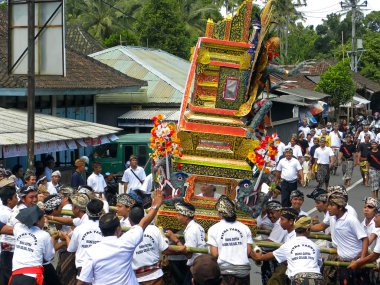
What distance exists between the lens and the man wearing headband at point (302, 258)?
929 centimetres

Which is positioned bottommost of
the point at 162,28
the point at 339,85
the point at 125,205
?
the point at 339,85

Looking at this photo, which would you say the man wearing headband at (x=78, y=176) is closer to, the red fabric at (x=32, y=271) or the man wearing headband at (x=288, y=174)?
the man wearing headband at (x=288, y=174)

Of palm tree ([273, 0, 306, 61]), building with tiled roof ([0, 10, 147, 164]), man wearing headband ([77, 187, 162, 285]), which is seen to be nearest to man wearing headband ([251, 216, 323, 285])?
man wearing headband ([77, 187, 162, 285])

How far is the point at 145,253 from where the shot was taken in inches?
385

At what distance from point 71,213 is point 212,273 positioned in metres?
5.33

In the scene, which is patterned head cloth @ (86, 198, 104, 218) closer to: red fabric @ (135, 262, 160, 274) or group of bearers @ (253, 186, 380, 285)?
red fabric @ (135, 262, 160, 274)

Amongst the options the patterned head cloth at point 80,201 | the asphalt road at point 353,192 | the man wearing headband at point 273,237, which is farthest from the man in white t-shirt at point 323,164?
the patterned head cloth at point 80,201

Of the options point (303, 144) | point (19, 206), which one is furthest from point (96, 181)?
point (303, 144)

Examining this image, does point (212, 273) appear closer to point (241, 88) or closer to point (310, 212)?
point (241, 88)

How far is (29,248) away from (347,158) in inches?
804

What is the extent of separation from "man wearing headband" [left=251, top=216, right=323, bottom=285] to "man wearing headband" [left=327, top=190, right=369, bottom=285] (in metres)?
0.78

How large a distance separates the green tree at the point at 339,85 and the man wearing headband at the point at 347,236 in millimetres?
41061

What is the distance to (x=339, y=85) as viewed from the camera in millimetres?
51094

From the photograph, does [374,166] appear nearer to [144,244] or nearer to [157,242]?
[157,242]
